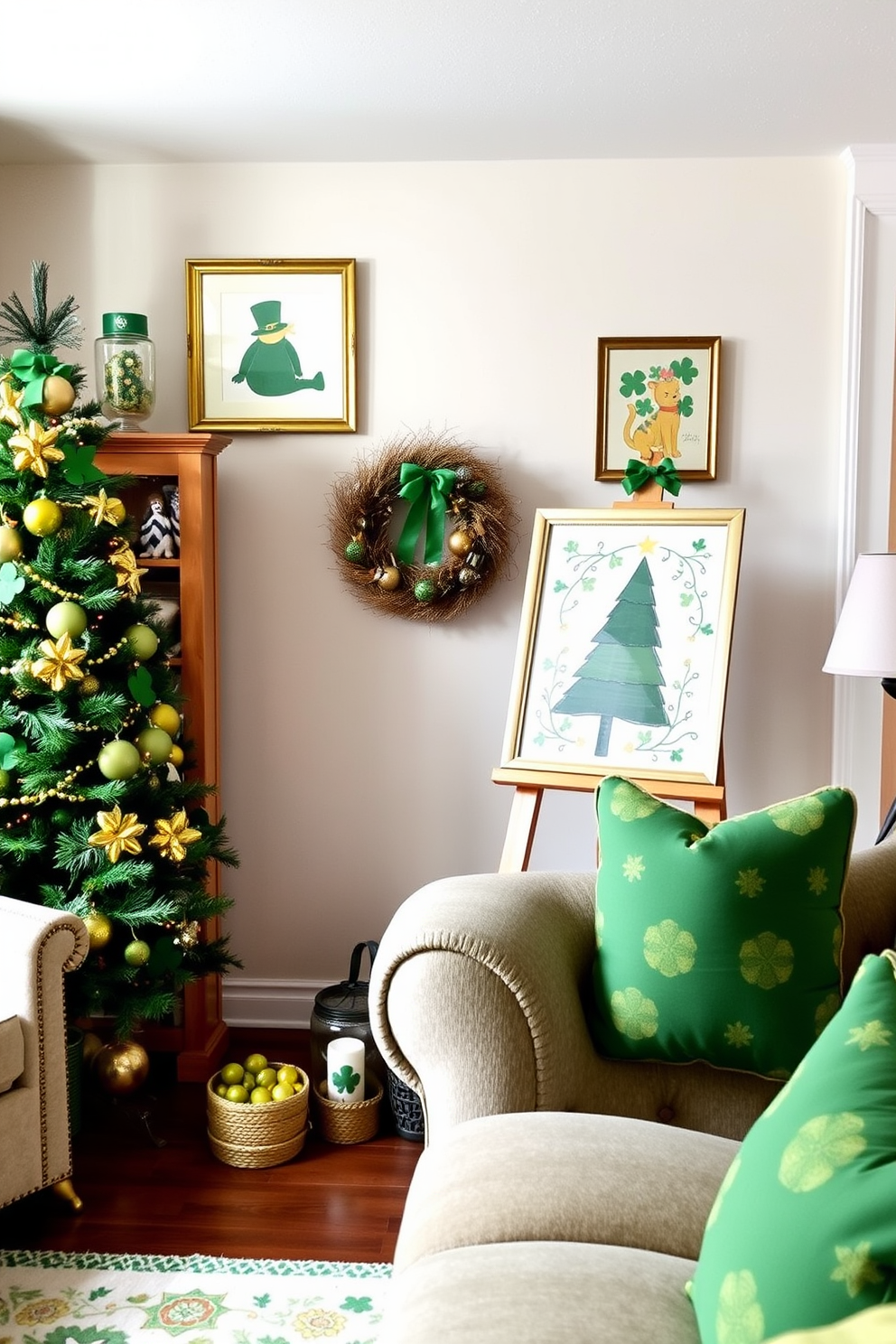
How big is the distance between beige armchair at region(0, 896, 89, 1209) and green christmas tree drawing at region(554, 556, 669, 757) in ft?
4.14

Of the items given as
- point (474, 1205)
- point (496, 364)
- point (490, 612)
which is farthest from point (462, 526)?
point (474, 1205)

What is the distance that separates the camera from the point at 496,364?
10.2ft

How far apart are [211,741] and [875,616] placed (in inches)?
66.2

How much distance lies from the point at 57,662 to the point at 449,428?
1.27 metres

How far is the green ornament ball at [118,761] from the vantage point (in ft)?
8.13

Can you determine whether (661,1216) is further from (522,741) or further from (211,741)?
(211,741)

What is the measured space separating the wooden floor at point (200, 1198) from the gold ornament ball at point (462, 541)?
1.46m

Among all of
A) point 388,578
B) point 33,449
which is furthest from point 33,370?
point 388,578

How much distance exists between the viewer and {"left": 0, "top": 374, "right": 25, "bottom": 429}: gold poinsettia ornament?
2502 mm

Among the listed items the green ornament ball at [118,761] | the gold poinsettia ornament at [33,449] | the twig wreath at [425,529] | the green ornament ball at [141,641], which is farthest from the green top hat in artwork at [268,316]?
the green ornament ball at [118,761]

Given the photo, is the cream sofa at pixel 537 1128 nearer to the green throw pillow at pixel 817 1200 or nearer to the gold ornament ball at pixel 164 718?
the green throw pillow at pixel 817 1200

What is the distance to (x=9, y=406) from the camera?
250 centimetres

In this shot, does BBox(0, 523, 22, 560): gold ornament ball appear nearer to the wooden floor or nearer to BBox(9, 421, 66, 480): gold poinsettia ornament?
BBox(9, 421, 66, 480): gold poinsettia ornament

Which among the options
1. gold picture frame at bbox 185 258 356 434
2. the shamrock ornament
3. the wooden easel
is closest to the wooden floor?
the wooden easel
